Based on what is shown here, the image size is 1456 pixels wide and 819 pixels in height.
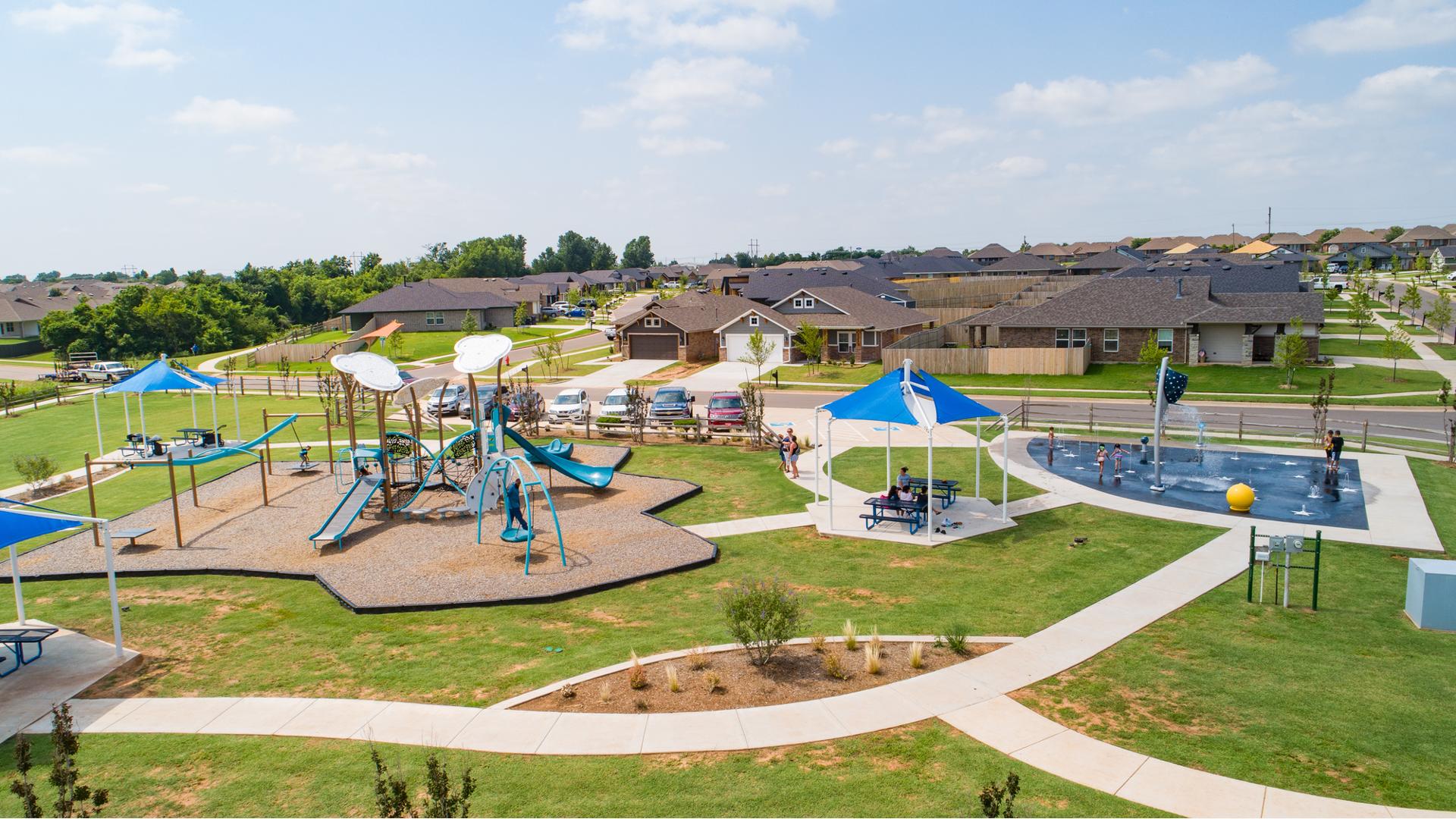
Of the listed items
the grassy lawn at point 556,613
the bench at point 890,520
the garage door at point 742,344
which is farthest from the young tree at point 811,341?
the grassy lawn at point 556,613

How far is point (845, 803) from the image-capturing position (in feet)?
32.0

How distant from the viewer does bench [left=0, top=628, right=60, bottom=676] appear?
46.4 feet

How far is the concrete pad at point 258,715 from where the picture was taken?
1202cm

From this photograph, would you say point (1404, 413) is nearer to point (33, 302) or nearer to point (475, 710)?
point (475, 710)

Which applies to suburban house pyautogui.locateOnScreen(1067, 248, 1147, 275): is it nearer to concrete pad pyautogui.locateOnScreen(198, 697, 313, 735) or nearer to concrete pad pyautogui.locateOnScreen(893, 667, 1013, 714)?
concrete pad pyautogui.locateOnScreen(893, 667, 1013, 714)

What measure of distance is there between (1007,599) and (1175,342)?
38.4 m

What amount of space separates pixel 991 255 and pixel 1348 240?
74578mm

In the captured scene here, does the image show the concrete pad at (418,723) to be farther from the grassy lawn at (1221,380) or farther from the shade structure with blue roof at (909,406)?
the grassy lawn at (1221,380)

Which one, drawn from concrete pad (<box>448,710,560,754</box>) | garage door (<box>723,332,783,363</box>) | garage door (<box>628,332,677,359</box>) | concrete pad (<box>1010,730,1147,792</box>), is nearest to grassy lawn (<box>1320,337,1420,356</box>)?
garage door (<box>723,332,783,363</box>)

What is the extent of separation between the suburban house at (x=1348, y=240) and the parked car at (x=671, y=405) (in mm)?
151670

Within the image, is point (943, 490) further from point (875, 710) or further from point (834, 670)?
point (875, 710)

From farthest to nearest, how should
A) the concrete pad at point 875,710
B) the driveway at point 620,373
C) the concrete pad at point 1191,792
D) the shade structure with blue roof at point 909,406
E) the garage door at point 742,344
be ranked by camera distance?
the garage door at point 742,344, the driveway at point 620,373, the shade structure with blue roof at point 909,406, the concrete pad at point 875,710, the concrete pad at point 1191,792

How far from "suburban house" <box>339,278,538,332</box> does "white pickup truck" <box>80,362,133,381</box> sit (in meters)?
24.7

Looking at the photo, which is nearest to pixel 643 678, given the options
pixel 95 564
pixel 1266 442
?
pixel 95 564
